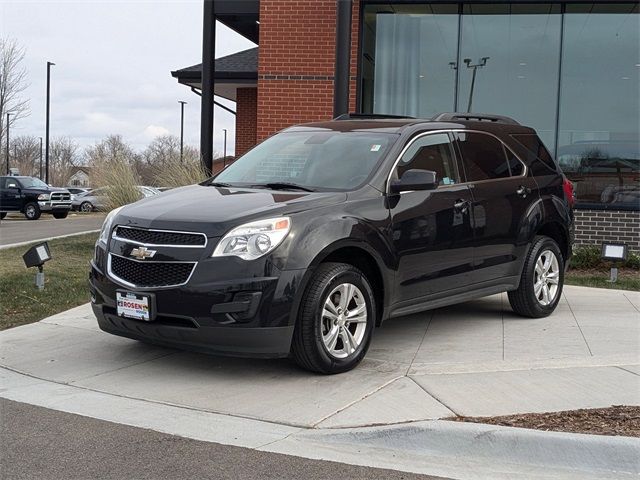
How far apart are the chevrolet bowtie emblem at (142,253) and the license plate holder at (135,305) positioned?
0.85 ft

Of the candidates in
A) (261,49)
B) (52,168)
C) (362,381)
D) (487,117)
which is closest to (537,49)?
(261,49)

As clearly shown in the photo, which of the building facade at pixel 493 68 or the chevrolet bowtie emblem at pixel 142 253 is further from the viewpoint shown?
the building facade at pixel 493 68

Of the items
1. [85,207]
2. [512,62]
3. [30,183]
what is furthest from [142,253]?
[85,207]

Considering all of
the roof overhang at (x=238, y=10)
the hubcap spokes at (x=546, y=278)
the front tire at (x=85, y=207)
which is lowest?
the front tire at (x=85, y=207)

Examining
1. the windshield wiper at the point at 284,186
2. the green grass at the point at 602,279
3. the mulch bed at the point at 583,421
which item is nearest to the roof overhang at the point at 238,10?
the green grass at the point at 602,279

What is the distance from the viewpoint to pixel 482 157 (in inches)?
274

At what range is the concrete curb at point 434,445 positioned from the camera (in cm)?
391

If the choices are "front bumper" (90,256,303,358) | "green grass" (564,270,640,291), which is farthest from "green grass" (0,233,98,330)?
"green grass" (564,270,640,291)

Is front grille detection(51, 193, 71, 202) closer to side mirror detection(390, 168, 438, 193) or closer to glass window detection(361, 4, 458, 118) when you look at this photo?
glass window detection(361, 4, 458, 118)

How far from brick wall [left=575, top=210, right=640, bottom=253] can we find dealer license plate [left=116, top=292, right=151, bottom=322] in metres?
8.23

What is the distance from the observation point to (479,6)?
12.4 meters

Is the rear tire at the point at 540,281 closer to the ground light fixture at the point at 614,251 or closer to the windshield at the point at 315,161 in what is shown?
the windshield at the point at 315,161

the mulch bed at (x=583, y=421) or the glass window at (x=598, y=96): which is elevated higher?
the glass window at (x=598, y=96)

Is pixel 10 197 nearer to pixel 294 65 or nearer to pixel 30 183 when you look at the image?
pixel 30 183
